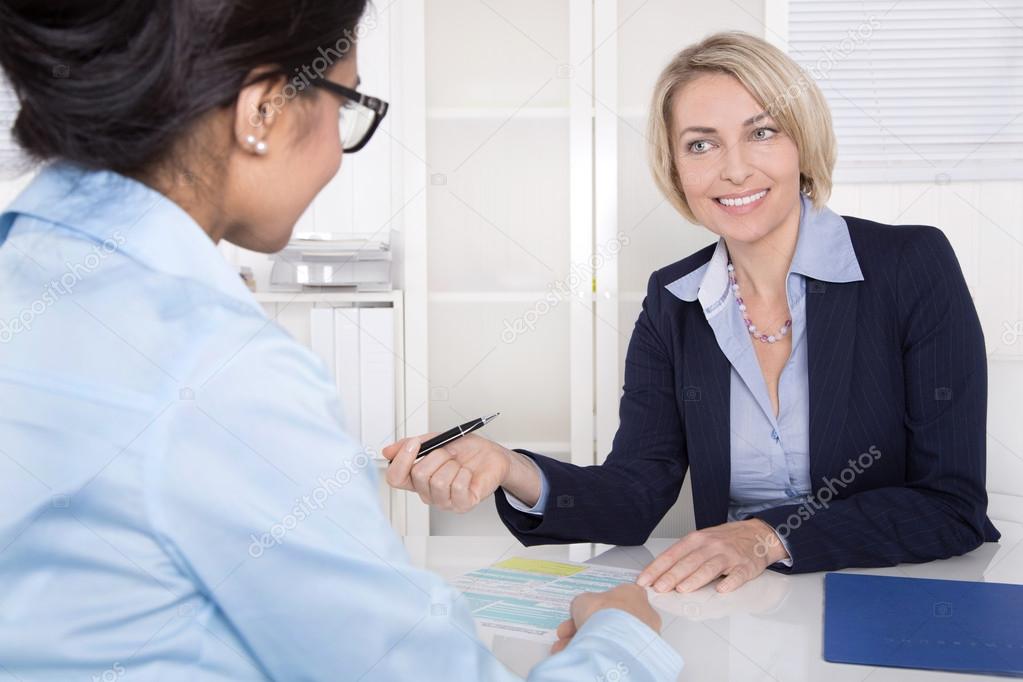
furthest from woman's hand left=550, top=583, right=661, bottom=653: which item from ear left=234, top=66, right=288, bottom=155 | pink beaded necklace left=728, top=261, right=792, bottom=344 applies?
pink beaded necklace left=728, top=261, right=792, bottom=344

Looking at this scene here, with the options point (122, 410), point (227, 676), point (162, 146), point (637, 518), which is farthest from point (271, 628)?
point (637, 518)

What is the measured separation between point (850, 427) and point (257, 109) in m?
1.25

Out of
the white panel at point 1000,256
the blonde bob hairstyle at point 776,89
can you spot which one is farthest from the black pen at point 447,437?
the white panel at point 1000,256

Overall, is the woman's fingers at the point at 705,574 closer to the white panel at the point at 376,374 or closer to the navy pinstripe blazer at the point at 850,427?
the navy pinstripe blazer at the point at 850,427

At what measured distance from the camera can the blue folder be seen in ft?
3.10

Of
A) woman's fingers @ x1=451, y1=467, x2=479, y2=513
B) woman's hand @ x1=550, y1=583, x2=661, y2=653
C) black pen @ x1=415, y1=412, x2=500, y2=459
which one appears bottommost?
woman's hand @ x1=550, y1=583, x2=661, y2=653

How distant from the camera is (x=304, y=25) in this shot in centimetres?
71

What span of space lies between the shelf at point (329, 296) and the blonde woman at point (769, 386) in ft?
3.10

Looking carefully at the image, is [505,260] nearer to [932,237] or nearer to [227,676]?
[932,237]

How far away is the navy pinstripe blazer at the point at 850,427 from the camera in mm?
1380

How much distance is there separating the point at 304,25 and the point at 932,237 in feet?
4.46

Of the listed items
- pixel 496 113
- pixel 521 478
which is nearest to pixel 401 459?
pixel 521 478

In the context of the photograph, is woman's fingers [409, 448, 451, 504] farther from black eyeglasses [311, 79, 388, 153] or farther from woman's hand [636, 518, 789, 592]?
black eyeglasses [311, 79, 388, 153]

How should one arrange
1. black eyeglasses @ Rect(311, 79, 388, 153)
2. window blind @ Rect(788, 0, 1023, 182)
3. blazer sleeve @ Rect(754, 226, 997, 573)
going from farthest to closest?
window blind @ Rect(788, 0, 1023, 182), blazer sleeve @ Rect(754, 226, 997, 573), black eyeglasses @ Rect(311, 79, 388, 153)
